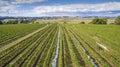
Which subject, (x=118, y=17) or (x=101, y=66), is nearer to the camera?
(x=101, y=66)

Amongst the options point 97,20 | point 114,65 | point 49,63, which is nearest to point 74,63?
point 49,63

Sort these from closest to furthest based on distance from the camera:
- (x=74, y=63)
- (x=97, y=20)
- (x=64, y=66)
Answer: (x=64, y=66), (x=74, y=63), (x=97, y=20)

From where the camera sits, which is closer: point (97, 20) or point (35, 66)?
point (35, 66)

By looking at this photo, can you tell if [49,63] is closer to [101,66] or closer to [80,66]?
[80,66]

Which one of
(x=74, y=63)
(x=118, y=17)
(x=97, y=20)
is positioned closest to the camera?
(x=74, y=63)

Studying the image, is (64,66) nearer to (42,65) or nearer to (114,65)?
(42,65)

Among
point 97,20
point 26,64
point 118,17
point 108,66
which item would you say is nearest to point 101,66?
point 108,66

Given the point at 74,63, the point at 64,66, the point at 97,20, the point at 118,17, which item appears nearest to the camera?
the point at 64,66
